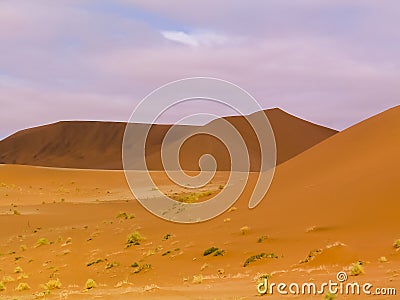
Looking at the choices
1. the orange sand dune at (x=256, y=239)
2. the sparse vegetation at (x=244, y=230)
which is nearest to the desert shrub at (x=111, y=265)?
the orange sand dune at (x=256, y=239)

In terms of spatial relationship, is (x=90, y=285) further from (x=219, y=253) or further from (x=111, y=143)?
(x=111, y=143)

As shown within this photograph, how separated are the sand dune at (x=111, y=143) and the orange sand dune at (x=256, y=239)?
56.3 m

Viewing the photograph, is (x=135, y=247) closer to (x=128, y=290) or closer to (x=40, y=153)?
(x=128, y=290)

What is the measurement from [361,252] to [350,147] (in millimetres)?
14930

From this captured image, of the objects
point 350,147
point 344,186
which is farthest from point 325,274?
point 350,147

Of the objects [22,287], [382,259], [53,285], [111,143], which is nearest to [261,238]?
[382,259]

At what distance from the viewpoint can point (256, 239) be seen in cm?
1794

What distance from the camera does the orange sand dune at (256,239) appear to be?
507 inches

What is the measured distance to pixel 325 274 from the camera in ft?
38.8

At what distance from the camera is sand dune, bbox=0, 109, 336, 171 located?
97500 mm

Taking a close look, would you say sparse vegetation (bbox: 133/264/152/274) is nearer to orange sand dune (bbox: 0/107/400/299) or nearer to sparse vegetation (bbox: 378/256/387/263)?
orange sand dune (bbox: 0/107/400/299)

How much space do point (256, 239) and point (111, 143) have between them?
118 meters

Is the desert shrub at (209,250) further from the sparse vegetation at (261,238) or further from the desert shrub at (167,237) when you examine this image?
the desert shrub at (167,237)

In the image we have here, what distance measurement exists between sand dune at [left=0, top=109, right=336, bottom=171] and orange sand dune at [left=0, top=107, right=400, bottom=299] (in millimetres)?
56272
